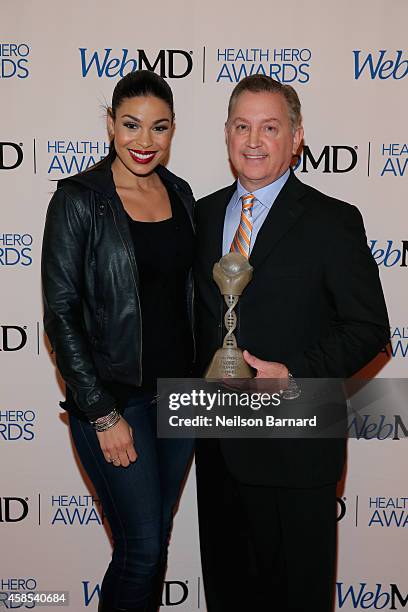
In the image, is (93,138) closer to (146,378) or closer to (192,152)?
(192,152)

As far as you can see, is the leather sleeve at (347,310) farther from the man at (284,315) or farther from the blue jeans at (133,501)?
the blue jeans at (133,501)

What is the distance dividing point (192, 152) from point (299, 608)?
5.21 ft

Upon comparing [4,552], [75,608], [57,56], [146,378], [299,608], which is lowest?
[75,608]

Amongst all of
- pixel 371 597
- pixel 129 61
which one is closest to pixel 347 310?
pixel 129 61

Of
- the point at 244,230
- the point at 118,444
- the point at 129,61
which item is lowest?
the point at 118,444

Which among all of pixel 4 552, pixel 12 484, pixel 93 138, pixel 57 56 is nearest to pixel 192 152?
pixel 93 138

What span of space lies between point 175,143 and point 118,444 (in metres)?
1.18

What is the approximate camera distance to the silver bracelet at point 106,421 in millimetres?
1721

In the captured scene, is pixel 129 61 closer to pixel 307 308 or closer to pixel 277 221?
pixel 277 221

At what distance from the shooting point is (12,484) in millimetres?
2494

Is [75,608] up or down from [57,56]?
down

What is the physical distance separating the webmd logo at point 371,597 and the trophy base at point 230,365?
1381 millimetres

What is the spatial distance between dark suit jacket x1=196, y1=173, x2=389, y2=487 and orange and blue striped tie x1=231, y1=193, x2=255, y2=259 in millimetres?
38

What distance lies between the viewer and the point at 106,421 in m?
1.72
